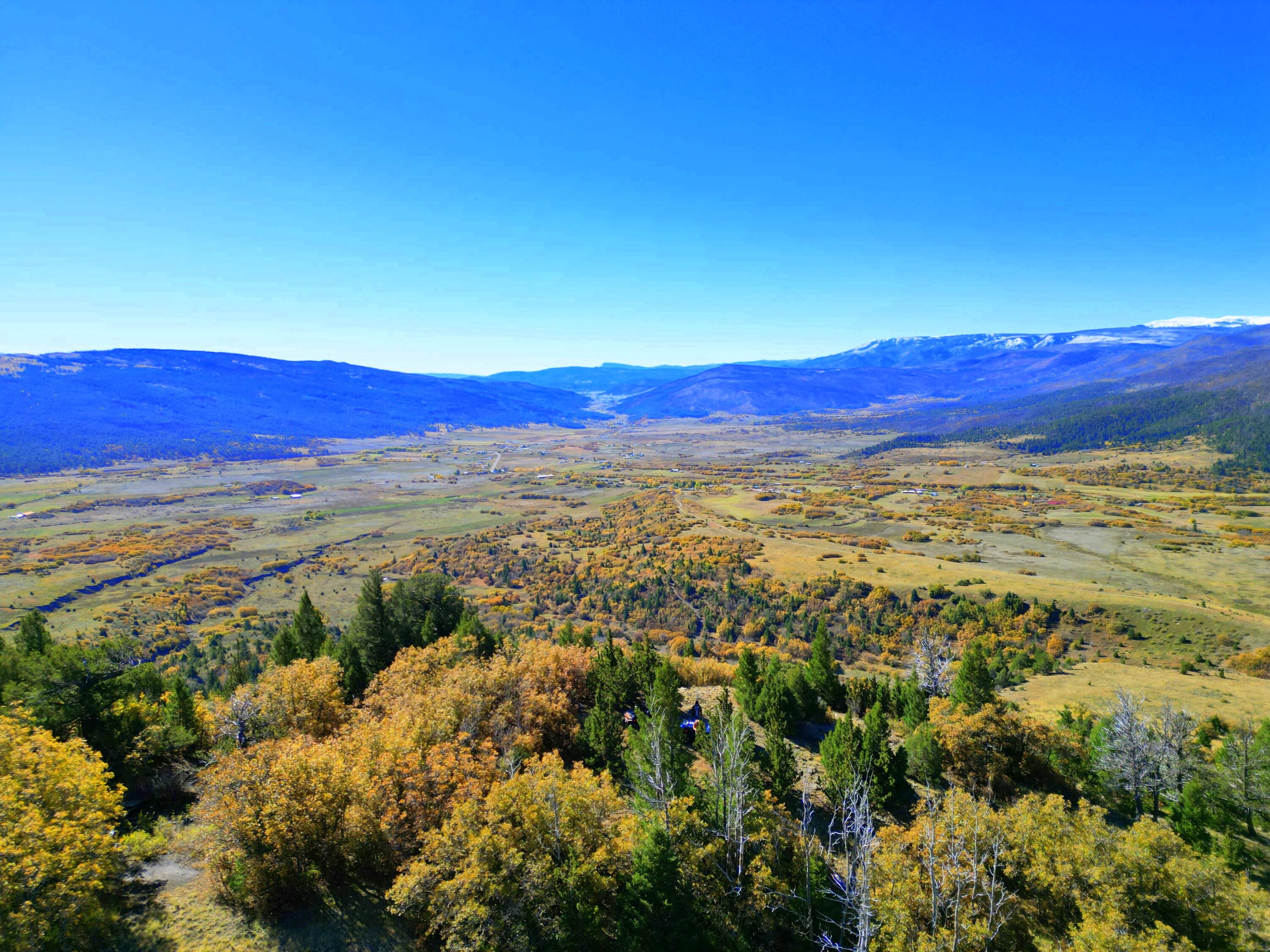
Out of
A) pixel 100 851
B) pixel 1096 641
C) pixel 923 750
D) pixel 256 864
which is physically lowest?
pixel 1096 641

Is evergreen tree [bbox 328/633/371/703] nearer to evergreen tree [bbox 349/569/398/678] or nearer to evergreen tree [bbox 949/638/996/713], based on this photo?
evergreen tree [bbox 349/569/398/678]

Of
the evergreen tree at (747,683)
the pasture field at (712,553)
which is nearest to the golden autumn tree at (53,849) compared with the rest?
the pasture field at (712,553)

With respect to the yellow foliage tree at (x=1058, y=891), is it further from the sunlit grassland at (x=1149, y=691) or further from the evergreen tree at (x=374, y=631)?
the evergreen tree at (x=374, y=631)

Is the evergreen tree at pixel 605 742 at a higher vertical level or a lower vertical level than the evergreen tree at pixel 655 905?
lower

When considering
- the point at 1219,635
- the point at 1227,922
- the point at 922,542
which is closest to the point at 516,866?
the point at 1227,922

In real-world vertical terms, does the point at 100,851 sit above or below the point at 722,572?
above

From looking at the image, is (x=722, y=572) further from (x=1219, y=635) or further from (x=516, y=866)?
(x=516, y=866)
